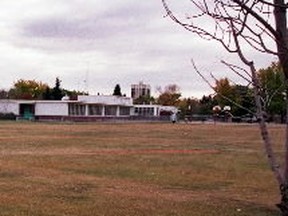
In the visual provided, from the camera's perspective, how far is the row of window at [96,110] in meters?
121

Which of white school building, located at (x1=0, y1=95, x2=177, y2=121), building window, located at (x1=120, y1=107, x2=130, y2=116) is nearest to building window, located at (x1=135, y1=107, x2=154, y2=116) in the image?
building window, located at (x1=120, y1=107, x2=130, y2=116)

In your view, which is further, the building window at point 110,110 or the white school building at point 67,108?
the building window at point 110,110

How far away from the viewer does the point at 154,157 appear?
26.4 metres

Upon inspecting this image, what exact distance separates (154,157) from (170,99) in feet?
490

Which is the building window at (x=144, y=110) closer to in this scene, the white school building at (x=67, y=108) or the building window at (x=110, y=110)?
the building window at (x=110, y=110)

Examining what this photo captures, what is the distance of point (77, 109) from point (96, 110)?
720cm

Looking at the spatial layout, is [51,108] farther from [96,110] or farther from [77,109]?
[96,110]

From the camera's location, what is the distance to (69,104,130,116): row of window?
12131 centimetres

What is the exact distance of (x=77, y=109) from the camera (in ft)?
401

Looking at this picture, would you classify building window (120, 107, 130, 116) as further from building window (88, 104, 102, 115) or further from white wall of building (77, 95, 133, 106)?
building window (88, 104, 102, 115)

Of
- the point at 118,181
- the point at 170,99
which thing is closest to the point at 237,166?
the point at 118,181

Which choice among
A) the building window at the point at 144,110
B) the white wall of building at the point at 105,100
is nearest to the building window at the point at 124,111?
the white wall of building at the point at 105,100

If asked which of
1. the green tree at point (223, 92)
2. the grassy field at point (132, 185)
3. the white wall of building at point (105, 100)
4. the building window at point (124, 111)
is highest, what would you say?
the white wall of building at point (105, 100)

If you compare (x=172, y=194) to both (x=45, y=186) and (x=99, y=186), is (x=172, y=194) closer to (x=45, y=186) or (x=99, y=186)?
(x=99, y=186)
